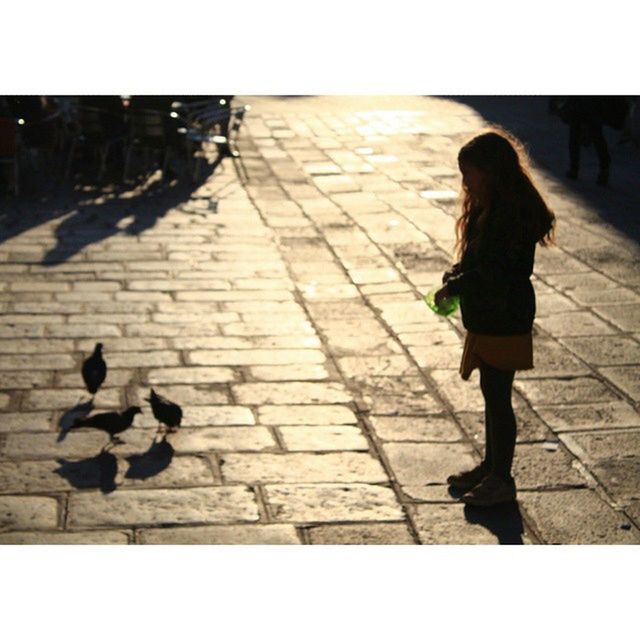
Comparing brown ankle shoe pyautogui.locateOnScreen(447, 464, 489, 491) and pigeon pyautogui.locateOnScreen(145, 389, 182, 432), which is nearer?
brown ankle shoe pyautogui.locateOnScreen(447, 464, 489, 491)

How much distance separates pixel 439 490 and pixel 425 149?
9.21m

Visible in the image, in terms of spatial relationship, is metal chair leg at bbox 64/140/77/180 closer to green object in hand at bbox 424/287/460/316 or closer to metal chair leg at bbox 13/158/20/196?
metal chair leg at bbox 13/158/20/196

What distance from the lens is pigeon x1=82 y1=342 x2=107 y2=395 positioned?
229 inches

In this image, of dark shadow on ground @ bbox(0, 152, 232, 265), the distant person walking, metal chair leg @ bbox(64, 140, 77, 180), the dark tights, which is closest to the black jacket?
the dark tights

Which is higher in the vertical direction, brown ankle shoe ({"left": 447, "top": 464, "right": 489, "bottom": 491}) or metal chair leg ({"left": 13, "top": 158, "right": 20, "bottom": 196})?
brown ankle shoe ({"left": 447, "top": 464, "right": 489, "bottom": 491})

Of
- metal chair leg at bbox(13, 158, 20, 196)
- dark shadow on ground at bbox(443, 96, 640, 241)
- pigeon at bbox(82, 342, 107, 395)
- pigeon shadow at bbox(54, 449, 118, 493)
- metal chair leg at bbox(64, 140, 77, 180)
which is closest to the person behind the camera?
pigeon shadow at bbox(54, 449, 118, 493)

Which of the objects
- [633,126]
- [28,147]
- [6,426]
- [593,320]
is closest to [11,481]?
[6,426]

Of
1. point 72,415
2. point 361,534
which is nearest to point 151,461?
point 72,415

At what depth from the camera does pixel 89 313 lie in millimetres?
7398

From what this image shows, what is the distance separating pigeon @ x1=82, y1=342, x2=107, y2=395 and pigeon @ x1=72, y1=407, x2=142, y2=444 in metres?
0.44

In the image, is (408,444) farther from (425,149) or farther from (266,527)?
(425,149)

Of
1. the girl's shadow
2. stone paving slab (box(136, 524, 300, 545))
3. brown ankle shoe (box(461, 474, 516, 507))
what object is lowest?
stone paving slab (box(136, 524, 300, 545))

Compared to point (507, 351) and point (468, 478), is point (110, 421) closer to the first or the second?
point (468, 478)

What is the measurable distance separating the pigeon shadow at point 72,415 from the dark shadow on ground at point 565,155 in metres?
5.08
